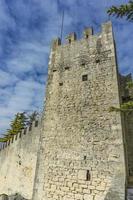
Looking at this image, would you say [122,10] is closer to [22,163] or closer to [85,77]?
[85,77]

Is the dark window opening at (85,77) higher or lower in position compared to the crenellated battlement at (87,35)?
lower

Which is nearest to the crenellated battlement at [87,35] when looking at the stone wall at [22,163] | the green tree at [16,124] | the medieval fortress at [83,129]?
the medieval fortress at [83,129]

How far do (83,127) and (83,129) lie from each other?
0.23ft

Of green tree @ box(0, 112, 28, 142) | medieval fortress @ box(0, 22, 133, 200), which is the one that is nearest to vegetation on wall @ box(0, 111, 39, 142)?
green tree @ box(0, 112, 28, 142)

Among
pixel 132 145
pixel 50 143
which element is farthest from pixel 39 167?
pixel 132 145

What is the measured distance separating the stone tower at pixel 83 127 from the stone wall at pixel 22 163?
1886 mm

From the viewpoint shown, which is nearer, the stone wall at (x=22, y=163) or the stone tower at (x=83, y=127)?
the stone tower at (x=83, y=127)

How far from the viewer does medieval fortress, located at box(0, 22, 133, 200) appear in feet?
18.6

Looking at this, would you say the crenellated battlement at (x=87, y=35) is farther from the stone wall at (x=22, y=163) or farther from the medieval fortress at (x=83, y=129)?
the stone wall at (x=22, y=163)

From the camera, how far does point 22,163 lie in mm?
9758

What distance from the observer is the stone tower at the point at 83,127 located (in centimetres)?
567

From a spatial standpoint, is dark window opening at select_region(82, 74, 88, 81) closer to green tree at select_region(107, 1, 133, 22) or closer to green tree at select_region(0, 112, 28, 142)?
green tree at select_region(107, 1, 133, 22)

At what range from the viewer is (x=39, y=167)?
6977 mm

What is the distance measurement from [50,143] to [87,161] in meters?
1.64
